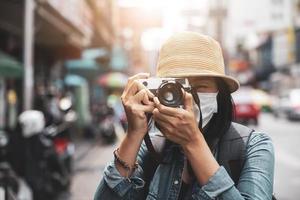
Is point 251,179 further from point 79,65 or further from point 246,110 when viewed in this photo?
point 246,110

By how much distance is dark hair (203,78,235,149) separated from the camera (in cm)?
192

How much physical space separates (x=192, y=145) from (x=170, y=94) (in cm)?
16

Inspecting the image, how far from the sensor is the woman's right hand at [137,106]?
1.75 m

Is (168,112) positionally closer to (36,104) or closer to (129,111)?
(129,111)

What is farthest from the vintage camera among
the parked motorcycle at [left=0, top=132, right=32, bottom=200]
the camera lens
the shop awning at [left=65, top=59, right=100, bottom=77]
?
the shop awning at [left=65, top=59, right=100, bottom=77]

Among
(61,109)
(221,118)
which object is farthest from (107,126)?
(221,118)

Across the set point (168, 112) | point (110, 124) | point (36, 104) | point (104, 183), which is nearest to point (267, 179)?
point (168, 112)

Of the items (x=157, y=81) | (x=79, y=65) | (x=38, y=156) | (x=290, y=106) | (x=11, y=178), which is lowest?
(x=290, y=106)

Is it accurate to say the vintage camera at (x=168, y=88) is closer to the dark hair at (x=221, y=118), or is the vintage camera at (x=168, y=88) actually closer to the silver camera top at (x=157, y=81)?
the silver camera top at (x=157, y=81)

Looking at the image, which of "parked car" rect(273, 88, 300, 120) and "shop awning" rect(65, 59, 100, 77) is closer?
"shop awning" rect(65, 59, 100, 77)

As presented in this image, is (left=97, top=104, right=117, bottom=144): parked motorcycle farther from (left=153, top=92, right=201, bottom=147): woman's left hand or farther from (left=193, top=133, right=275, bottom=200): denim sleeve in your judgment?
(left=153, top=92, right=201, bottom=147): woman's left hand

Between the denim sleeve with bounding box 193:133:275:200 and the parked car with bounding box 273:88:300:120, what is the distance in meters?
25.9

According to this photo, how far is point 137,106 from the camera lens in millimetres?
1765

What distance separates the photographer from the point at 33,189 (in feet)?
21.2
